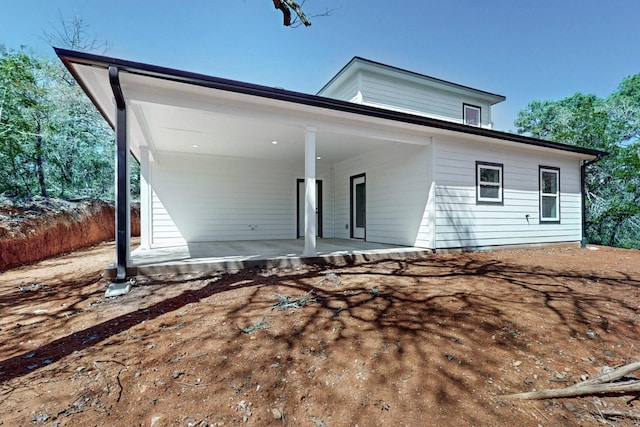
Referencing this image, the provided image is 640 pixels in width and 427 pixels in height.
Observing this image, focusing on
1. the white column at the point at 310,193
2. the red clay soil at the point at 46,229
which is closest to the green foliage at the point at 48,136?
the red clay soil at the point at 46,229

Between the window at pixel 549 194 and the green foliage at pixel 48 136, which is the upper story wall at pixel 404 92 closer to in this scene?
the window at pixel 549 194

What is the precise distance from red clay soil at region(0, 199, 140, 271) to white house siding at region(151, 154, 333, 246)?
2.01 meters

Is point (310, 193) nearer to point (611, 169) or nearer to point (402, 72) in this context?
point (402, 72)

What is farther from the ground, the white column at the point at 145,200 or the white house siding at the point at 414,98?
the white house siding at the point at 414,98

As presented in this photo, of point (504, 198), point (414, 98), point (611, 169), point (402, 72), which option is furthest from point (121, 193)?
point (611, 169)

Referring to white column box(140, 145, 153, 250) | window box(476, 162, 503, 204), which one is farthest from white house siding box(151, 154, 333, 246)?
window box(476, 162, 503, 204)

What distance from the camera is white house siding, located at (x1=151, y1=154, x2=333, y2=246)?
25.2ft

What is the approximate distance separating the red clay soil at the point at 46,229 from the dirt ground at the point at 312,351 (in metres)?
2.31

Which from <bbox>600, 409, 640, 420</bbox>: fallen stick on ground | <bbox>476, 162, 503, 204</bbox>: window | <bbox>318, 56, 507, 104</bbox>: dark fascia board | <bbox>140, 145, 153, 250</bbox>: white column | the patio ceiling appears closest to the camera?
<bbox>600, 409, 640, 420</bbox>: fallen stick on ground

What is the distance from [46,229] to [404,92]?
1032cm

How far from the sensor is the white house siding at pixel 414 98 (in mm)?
9086

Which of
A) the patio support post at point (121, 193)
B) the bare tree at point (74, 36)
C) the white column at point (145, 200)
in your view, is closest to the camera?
the patio support post at point (121, 193)

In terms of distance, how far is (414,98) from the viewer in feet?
31.8

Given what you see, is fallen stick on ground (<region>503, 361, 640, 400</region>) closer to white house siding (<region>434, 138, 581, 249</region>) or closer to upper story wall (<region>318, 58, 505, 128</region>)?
white house siding (<region>434, 138, 581, 249</region>)
